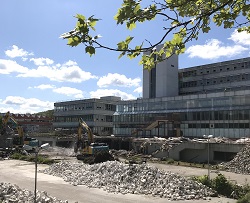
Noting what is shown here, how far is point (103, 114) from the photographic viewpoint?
3750 inches

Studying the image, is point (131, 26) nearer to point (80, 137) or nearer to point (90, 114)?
point (80, 137)

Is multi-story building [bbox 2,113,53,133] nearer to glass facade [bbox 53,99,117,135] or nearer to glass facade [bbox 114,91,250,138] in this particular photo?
glass facade [bbox 53,99,117,135]

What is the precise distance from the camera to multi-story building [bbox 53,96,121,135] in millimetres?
93312

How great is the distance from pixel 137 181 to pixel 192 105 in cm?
3960

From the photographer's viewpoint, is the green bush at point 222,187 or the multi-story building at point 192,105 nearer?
the green bush at point 222,187

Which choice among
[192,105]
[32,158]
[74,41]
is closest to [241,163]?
[192,105]

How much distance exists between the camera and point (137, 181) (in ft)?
86.3

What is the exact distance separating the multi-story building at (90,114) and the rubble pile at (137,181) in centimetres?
5970

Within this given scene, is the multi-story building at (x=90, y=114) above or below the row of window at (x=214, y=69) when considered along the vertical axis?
below

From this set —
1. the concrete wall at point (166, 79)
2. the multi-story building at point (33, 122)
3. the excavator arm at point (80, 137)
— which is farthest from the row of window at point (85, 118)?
the excavator arm at point (80, 137)

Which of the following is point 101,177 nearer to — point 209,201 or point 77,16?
point 209,201

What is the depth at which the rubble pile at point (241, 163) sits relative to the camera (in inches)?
1490

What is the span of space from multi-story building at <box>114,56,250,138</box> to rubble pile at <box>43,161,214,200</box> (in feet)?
106

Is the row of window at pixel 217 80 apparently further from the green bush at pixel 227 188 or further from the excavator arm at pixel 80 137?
the green bush at pixel 227 188
